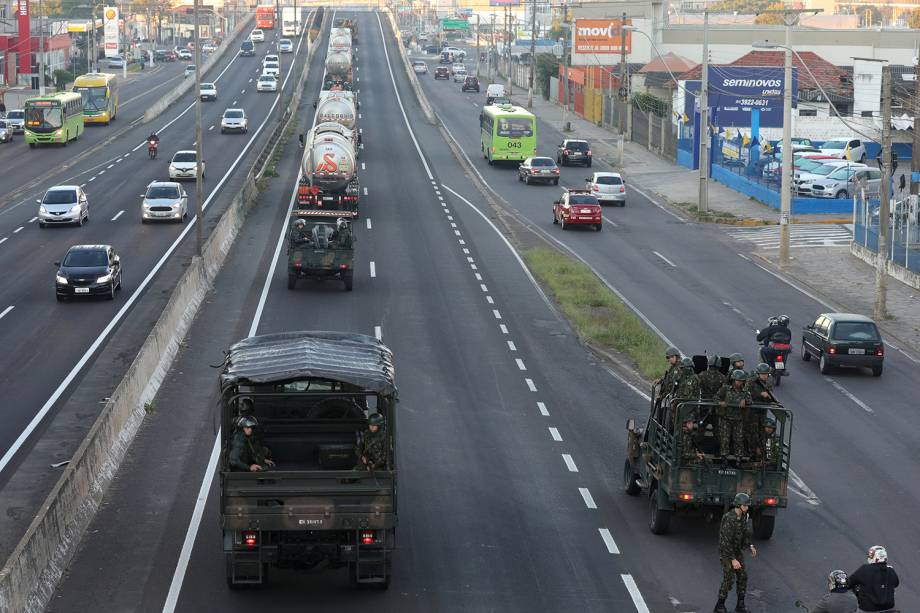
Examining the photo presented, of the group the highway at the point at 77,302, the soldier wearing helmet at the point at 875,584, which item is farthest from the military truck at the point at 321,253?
the soldier wearing helmet at the point at 875,584

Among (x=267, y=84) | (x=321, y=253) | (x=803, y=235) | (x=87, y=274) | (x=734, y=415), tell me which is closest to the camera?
(x=734, y=415)

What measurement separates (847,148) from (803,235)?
78.5 feet

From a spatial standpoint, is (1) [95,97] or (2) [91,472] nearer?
(2) [91,472]

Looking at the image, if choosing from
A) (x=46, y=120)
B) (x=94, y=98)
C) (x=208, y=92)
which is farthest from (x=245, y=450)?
(x=208, y=92)

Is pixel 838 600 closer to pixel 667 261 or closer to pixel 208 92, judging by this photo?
pixel 667 261

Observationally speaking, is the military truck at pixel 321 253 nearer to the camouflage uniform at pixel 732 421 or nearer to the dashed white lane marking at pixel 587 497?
the dashed white lane marking at pixel 587 497

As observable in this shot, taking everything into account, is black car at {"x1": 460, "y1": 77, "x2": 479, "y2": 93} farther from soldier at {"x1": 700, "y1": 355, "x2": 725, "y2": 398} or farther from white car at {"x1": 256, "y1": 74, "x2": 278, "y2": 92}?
soldier at {"x1": 700, "y1": 355, "x2": 725, "y2": 398}

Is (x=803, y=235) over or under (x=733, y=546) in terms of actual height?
over

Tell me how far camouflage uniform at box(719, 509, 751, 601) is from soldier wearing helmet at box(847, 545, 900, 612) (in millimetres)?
1914

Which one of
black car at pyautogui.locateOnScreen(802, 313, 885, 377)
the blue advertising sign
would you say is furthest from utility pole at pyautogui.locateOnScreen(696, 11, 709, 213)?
black car at pyautogui.locateOnScreen(802, 313, 885, 377)

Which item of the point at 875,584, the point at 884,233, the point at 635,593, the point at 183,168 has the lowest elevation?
the point at 635,593

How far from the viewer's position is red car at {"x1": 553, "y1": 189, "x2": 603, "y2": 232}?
189 feet

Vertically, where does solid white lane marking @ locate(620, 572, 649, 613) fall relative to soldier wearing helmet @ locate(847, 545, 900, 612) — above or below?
below

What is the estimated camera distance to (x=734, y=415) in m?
19.8
